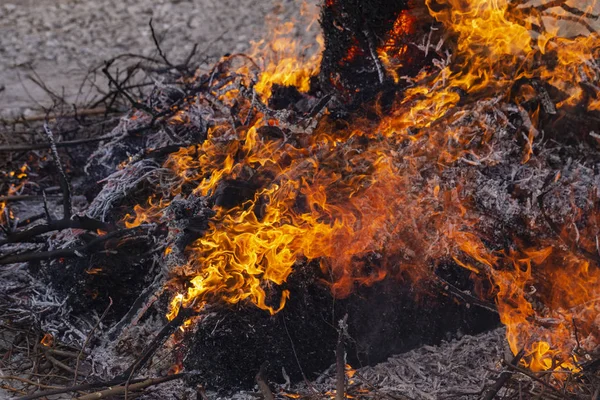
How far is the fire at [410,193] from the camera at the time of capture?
9.62ft

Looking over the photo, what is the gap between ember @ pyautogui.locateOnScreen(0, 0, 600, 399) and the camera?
115 inches

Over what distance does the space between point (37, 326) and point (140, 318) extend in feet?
1.95

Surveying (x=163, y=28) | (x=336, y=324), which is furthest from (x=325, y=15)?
(x=163, y=28)

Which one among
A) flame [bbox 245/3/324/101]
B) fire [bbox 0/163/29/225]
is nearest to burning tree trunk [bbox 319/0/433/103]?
flame [bbox 245/3/324/101]

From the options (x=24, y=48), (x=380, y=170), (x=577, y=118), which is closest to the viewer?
(x=380, y=170)

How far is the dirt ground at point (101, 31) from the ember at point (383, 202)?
13.2 feet

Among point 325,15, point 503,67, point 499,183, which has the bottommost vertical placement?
point 499,183

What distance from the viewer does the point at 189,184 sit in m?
3.36

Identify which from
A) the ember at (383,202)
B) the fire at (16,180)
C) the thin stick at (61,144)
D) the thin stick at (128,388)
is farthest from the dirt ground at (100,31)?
the thin stick at (128,388)

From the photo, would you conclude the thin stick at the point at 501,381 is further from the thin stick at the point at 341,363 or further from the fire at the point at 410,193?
the thin stick at the point at 341,363

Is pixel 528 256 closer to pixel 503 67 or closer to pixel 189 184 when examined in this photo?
pixel 503 67

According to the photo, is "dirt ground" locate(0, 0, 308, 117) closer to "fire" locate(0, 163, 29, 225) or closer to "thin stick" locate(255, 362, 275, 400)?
"fire" locate(0, 163, 29, 225)

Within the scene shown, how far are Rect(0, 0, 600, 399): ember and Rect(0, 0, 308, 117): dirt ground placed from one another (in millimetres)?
4010

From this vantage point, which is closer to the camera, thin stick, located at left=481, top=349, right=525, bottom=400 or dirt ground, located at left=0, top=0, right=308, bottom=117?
thin stick, located at left=481, top=349, right=525, bottom=400
